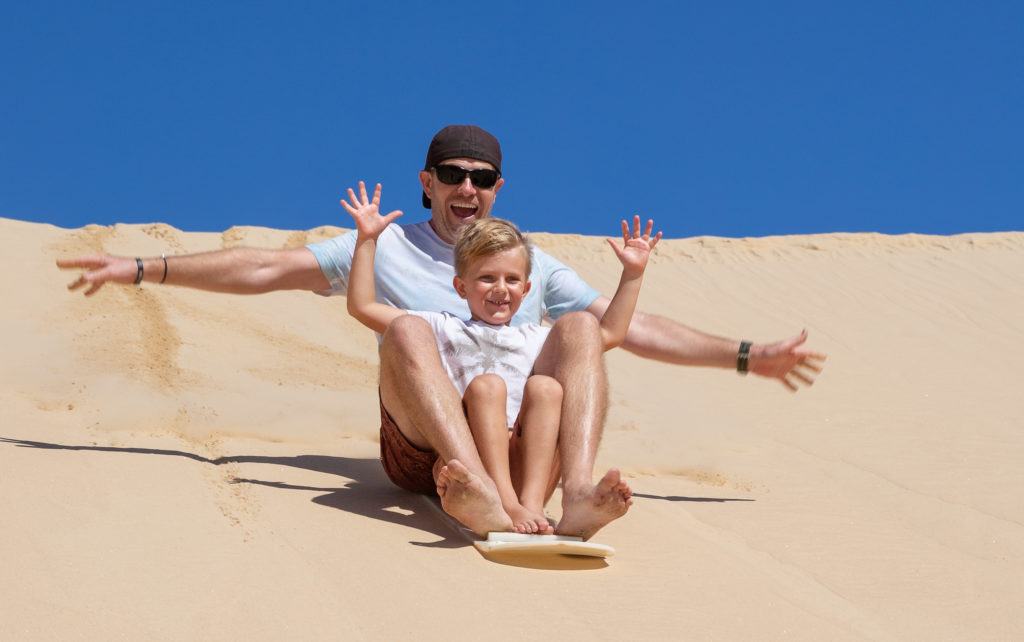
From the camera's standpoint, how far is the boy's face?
12.2 feet

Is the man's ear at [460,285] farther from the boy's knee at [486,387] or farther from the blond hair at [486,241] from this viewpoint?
the boy's knee at [486,387]

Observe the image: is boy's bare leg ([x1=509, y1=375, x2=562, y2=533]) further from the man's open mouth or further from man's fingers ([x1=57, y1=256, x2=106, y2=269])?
man's fingers ([x1=57, y1=256, x2=106, y2=269])

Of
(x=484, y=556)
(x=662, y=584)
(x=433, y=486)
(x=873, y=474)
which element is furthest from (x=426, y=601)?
(x=873, y=474)

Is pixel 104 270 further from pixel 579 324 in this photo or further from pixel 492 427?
pixel 579 324

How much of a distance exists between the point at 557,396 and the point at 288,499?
94 cm

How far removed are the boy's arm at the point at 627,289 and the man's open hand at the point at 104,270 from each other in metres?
1.68

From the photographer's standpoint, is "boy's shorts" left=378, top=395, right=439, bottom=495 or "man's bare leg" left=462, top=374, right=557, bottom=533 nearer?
"man's bare leg" left=462, top=374, right=557, bottom=533

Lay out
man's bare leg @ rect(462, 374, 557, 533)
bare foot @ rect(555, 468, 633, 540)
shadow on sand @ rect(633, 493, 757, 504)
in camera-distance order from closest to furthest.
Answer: bare foot @ rect(555, 468, 633, 540) → man's bare leg @ rect(462, 374, 557, 533) → shadow on sand @ rect(633, 493, 757, 504)

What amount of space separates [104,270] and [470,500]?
1690 mm

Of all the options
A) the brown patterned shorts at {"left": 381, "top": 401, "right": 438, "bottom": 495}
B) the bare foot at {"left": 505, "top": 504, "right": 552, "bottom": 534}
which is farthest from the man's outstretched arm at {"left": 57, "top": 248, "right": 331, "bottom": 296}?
the bare foot at {"left": 505, "top": 504, "right": 552, "bottom": 534}

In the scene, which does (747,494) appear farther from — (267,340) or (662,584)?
(267,340)

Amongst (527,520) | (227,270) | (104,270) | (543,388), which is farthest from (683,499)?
(104,270)

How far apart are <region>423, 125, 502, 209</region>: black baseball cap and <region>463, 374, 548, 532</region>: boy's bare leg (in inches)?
44.9

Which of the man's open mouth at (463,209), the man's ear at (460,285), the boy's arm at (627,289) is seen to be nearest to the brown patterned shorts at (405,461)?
the man's ear at (460,285)
